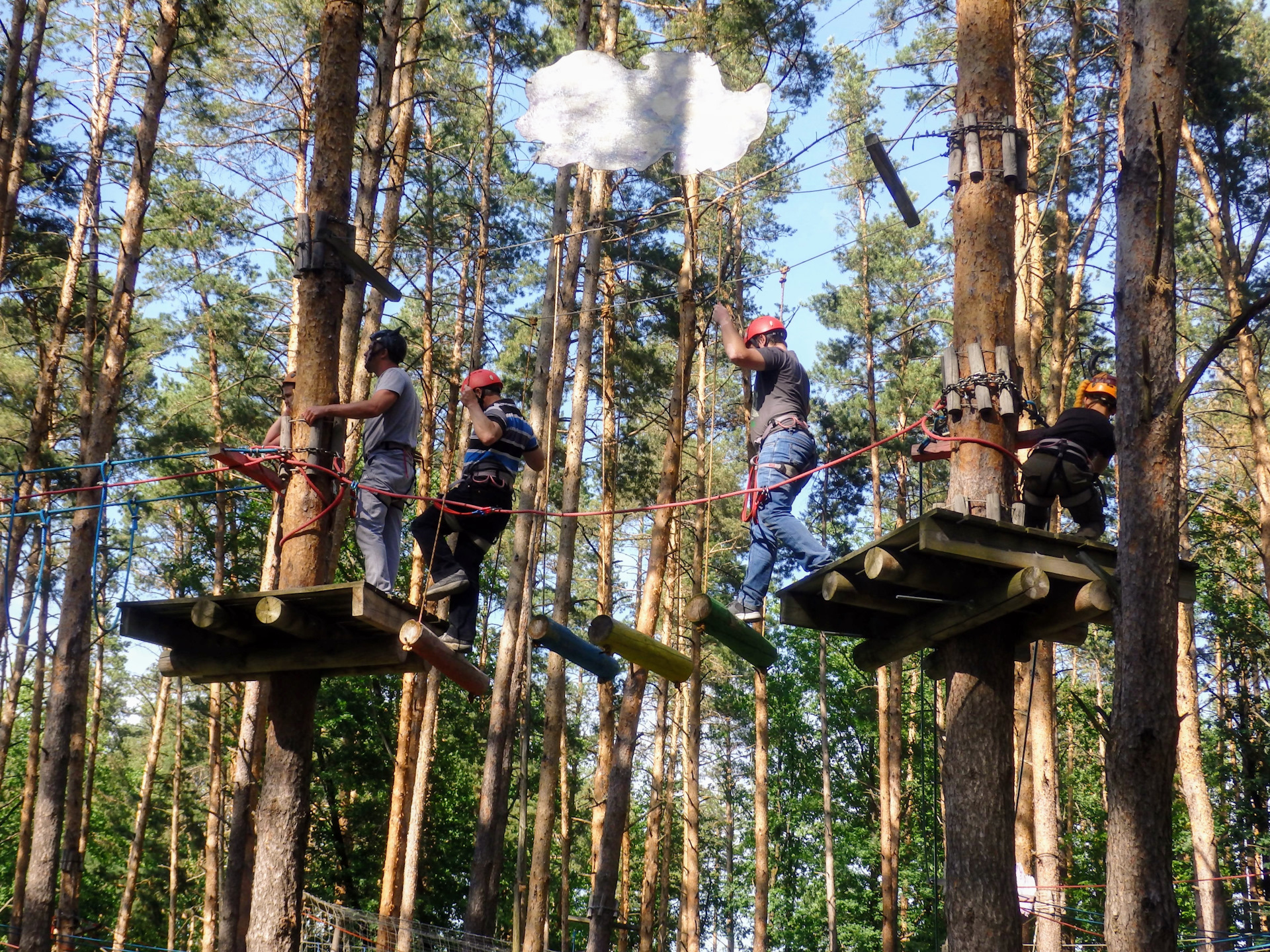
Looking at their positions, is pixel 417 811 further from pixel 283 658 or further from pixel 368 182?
pixel 283 658

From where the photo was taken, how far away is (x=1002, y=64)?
20.8ft

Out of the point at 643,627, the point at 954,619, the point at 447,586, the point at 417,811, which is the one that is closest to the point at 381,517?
the point at 447,586

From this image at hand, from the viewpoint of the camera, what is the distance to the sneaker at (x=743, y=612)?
6.41 metres

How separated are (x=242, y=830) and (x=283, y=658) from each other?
17.8 ft

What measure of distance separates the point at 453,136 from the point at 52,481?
8.79 meters

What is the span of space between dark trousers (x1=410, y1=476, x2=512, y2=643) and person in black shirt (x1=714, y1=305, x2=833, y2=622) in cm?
140

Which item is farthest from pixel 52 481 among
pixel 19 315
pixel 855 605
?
pixel 855 605

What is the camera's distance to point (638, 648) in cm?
675

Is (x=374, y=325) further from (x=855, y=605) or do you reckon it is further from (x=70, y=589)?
(x=855, y=605)

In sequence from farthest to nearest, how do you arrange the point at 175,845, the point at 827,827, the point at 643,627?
the point at 175,845 < the point at 827,827 < the point at 643,627

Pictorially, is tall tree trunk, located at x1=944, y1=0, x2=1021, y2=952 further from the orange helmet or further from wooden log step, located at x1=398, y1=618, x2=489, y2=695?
wooden log step, located at x1=398, y1=618, x2=489, y2=695

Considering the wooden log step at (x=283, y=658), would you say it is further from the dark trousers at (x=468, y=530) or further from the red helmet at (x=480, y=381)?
the red helmet at (x=480, y=381)

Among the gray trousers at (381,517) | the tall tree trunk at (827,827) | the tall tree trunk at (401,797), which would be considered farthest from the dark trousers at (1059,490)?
the tall tree trunk at (827,827)

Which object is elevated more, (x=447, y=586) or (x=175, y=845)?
(x=447, y=586)
